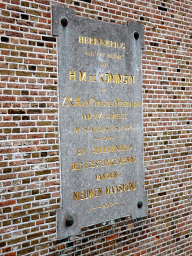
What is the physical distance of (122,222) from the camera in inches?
117

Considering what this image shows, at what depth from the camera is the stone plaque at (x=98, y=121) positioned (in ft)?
8.24

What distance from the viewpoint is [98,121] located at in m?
2.75

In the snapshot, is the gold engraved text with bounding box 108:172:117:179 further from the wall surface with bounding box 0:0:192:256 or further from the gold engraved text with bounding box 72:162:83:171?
the wall surface with bounding box 0:0:192:256

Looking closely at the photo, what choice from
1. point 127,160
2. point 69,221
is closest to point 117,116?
point 127,160

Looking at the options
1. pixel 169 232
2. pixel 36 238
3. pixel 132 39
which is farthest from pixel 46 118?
pixel 169 232

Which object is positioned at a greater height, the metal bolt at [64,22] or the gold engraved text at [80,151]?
the metal bolt at [64,22]

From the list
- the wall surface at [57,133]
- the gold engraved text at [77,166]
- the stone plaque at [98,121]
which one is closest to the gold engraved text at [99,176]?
the stone plaque at [98,121]

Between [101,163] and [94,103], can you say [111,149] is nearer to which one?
[101,163]

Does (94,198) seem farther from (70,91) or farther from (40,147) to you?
(70,91)

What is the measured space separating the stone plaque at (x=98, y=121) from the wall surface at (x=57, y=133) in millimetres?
107

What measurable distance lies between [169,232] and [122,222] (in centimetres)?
95

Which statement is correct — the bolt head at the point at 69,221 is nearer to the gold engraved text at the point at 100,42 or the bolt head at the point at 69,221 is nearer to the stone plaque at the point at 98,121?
the stone plaque at the point at 98,121

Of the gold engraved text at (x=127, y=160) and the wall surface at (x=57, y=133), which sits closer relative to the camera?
the wall surface at (x=57, y=133)

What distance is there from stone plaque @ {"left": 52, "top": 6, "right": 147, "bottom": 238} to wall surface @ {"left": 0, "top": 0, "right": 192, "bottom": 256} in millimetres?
107
